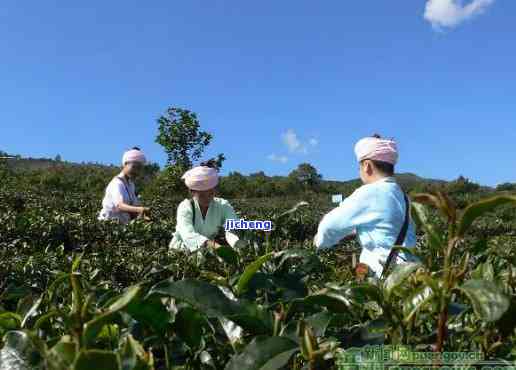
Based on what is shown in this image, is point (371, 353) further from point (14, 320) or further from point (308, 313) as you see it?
point (14, 320)

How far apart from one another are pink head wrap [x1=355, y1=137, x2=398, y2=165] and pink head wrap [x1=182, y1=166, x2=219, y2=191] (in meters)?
1.78

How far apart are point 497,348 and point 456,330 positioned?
0.29 ft

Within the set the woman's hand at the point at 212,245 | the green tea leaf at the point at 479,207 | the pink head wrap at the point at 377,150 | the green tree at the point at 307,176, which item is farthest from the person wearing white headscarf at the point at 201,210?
the green tree at the point at 307,176

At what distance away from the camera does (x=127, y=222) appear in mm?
6523

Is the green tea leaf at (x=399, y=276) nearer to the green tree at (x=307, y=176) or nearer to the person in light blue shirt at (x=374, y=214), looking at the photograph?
the person in light blue shirt at (x=374, y=214)

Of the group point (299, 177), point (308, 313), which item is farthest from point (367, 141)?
point (299, 177)

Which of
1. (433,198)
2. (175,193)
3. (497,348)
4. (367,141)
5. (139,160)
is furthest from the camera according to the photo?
(175,193)

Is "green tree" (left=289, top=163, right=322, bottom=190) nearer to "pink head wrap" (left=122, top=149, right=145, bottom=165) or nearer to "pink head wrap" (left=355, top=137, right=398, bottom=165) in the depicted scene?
"pink head wrap" (left=122, top=149, right=145, bottom=165)

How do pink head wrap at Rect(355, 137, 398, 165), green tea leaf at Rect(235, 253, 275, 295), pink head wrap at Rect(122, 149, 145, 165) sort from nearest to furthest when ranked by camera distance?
green tea leaf at Rect(235, 253, 275, 295)
pink head wrap at Rect(355, 137, 398, 165)
pink head wrap at Rect(122, 149, 145, 165)

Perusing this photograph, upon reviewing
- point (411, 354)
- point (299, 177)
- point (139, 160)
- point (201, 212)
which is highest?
point (299, 177)

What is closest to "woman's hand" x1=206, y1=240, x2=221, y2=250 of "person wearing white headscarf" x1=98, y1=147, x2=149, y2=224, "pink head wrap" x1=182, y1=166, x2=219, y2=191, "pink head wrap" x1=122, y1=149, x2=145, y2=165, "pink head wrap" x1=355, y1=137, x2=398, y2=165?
"pink head wrap" x1=355, y1=137, x2=398, y2=165

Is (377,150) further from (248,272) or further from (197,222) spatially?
(248,272)

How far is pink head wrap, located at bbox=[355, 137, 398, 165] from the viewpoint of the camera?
9.90 ft

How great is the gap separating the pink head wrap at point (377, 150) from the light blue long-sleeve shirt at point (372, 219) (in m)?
0.13
